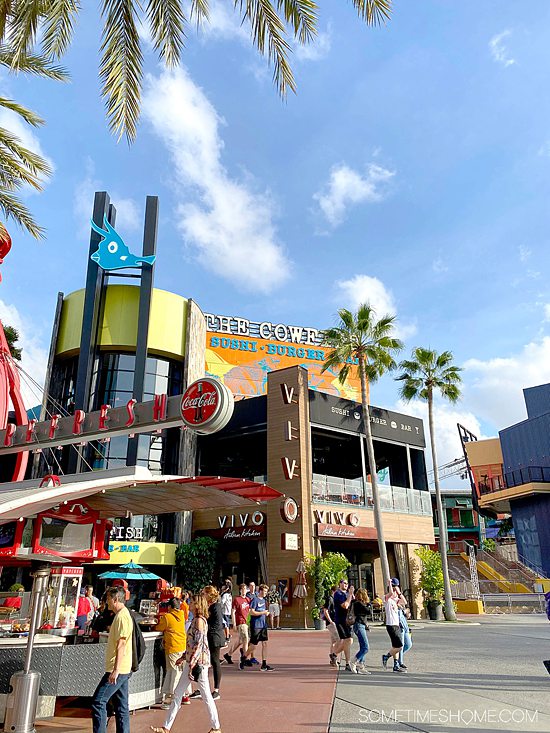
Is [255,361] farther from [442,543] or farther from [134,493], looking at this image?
[134,493]

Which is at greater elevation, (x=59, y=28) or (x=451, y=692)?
(x=59, y=28)

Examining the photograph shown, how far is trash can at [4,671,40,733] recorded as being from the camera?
21.8 feet

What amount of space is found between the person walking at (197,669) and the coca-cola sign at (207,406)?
497 centimetres

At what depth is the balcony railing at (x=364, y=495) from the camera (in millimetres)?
26625

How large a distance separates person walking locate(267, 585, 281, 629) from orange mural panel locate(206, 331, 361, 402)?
25.6 metres

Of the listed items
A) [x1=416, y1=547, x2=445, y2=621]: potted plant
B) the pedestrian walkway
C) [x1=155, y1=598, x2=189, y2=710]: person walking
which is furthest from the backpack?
[x1=416, y1=547, x2=445, y2=621]: potted plant

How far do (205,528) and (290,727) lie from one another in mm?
23105

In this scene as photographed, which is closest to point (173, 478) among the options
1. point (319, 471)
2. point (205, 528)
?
point (205, 528)

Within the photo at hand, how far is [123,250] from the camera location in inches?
1340

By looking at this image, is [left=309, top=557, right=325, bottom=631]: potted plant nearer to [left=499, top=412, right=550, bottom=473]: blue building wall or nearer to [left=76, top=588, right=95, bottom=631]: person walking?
[left=76, top=588, right=95, bottom=631]: person walking

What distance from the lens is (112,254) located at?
33.6 metres

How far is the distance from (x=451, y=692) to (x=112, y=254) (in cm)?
3008

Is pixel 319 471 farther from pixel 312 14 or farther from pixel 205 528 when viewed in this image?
pixel 312 14

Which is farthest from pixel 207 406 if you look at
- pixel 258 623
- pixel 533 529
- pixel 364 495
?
pixel 533 529
